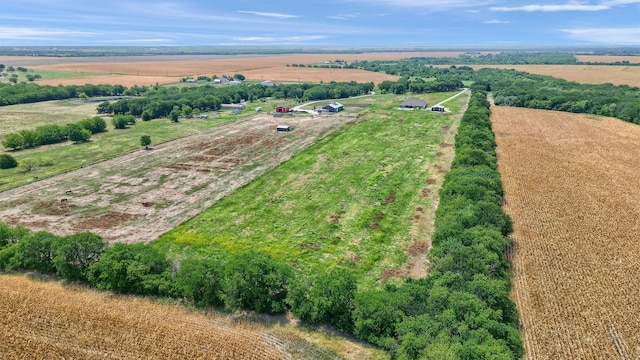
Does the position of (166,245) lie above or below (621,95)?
below

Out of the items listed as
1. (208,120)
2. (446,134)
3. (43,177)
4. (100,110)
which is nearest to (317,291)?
(43,177)

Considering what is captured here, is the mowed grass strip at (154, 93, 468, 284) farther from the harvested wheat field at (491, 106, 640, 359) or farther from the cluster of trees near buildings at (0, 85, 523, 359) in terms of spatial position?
the harvested wheat field at (491, 106, 640, 359)

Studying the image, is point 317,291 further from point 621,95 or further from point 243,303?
point 621,95

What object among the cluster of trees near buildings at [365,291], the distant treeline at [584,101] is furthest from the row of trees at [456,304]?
the distant treeline at [584,101]

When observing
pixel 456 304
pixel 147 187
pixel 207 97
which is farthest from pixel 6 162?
pixel 456 304

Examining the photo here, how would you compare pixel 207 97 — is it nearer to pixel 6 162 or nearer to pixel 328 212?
pixel 6 162

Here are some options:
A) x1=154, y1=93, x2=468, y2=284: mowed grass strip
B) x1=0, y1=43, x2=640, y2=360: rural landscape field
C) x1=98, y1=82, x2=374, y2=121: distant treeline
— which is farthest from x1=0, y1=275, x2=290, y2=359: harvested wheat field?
x1=98, y1=82, x2=374, y2=121: distant treeline
